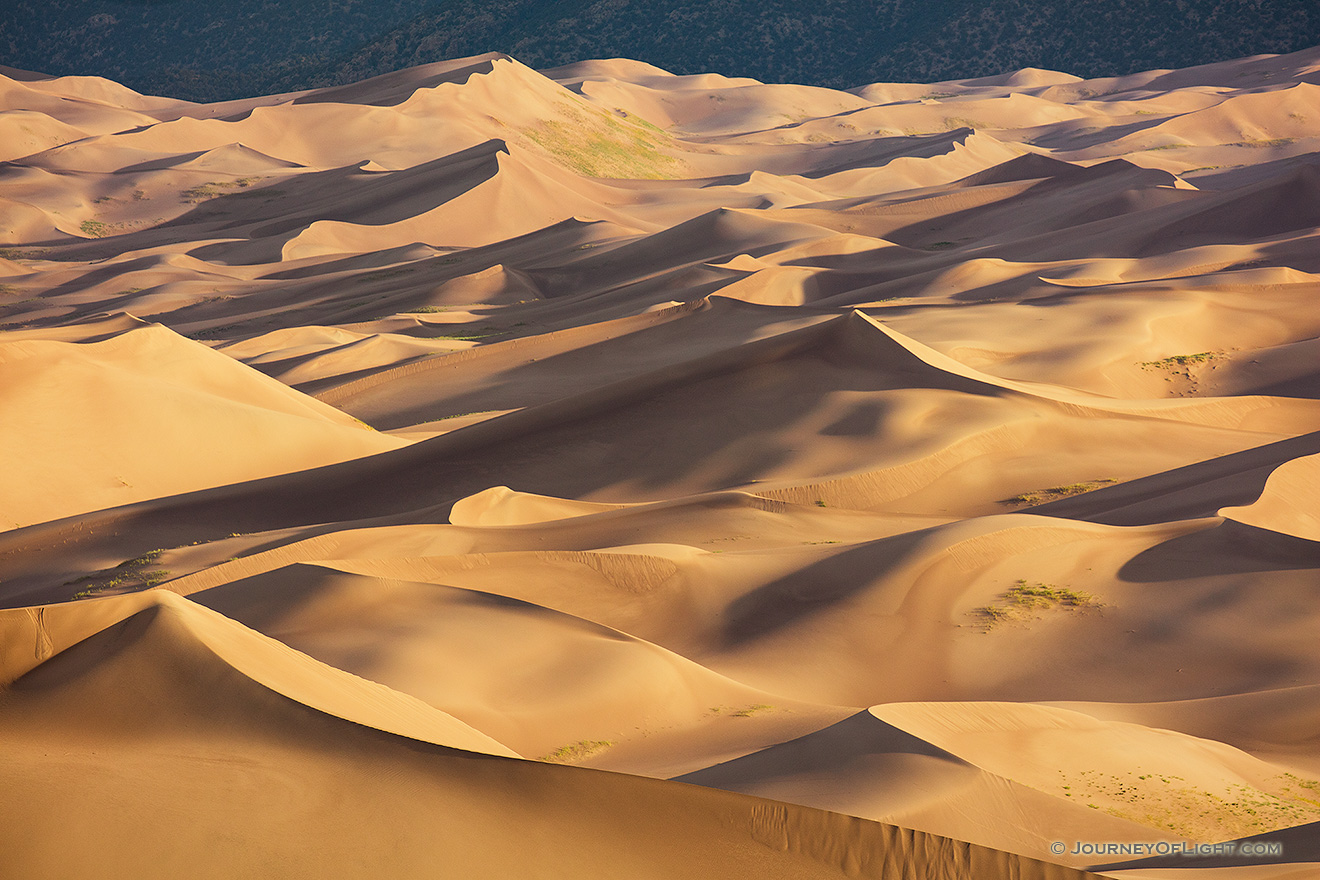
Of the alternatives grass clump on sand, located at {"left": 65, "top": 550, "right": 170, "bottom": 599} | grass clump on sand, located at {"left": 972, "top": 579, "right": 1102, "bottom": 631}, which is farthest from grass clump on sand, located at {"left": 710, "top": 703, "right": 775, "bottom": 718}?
grass clump on sand, located at {"left": 65, "top": 550, "right": 170, "bottom": 599}

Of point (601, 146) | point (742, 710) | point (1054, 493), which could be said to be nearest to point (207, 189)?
point (601, 146)

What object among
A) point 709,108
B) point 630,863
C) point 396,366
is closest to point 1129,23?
point 709,108

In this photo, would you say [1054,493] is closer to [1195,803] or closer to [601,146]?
[1195,803]

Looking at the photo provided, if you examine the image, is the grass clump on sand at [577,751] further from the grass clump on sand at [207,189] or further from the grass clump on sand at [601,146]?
the grass clump on sand at [207,189]

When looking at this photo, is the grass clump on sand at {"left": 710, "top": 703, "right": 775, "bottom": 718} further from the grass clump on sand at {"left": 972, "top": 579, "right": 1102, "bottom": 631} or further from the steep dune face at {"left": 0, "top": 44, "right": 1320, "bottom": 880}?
the grass clump on sand at {"left": 972, "top": 579, "right": 1102, "bottom": 631}

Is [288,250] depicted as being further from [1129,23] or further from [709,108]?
[1129,23]
